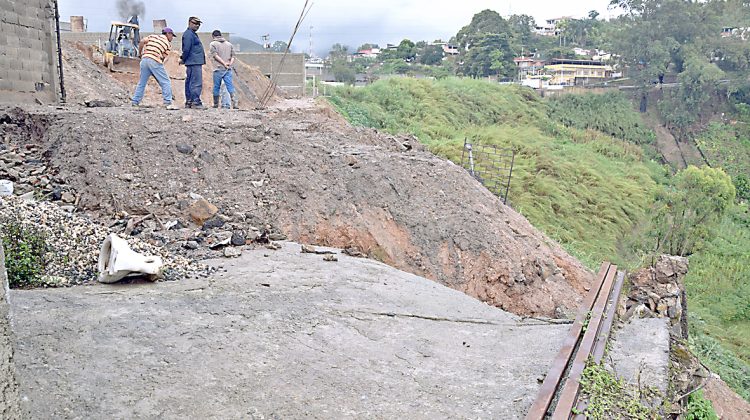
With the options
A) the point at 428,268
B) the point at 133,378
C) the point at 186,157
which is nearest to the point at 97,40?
the point at 186,157

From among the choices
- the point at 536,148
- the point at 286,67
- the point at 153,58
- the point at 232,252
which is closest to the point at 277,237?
the point at 232,252

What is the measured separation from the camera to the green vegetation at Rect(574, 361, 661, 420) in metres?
3.68

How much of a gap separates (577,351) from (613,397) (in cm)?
54

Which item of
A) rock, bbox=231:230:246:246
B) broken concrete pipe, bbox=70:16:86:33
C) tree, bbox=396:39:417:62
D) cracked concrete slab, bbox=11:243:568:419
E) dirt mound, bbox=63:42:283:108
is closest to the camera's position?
cracked concrete slab, bbox=11:243:568:419

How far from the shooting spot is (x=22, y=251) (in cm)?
513

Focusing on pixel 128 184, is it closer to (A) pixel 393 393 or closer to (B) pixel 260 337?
(B) pixel 260 337

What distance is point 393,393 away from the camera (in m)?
3.89

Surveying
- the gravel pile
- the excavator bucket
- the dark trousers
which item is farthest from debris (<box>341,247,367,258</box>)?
the excavator bucket

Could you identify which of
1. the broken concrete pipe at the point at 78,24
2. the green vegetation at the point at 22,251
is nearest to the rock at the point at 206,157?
the green vegetation at the point at 22,251

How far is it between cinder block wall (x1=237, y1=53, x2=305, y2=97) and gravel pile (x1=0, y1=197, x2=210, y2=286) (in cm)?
1750

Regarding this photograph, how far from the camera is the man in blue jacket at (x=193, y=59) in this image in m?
10.6

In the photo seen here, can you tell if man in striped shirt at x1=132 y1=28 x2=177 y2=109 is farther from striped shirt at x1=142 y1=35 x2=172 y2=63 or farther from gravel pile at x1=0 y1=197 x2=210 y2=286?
gravel pile at x1=0 y1=197 x2=210 y2=286

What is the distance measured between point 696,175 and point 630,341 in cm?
1596

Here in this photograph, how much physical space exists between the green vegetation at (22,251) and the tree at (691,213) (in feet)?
55.0
